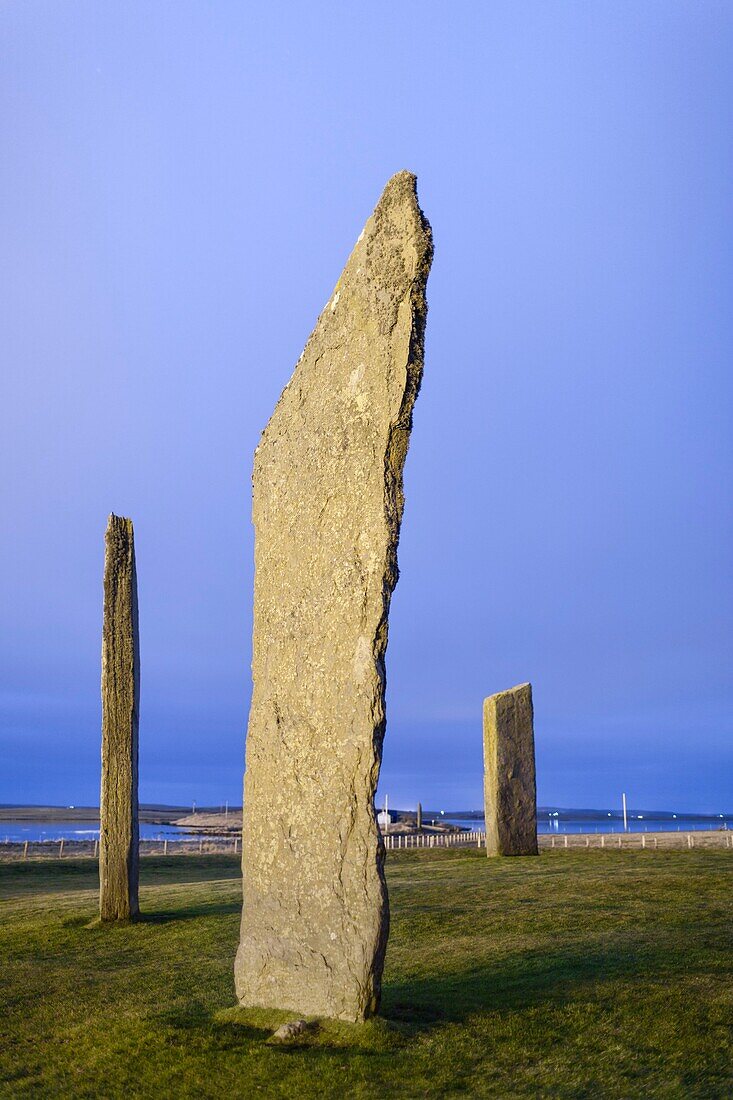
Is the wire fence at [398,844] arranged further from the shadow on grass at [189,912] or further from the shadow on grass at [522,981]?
the shadow on grass at [522,981]

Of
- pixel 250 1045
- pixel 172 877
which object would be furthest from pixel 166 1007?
pixel 172 877

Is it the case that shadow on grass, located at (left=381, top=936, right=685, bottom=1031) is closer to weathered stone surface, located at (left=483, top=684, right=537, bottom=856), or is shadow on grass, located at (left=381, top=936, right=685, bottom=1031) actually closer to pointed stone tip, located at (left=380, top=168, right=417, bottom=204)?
pointed stone tip, located at (left=380, top=168, right=417, bottom=204)

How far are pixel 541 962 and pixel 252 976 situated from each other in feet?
11.1

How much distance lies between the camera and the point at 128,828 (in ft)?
46.2

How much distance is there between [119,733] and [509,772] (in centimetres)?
890

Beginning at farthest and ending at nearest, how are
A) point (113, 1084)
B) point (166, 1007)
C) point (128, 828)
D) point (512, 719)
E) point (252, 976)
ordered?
point (512, 719) → point (128, 828) → point (166, 1007) → point (252, 976) → point (113, 1084)

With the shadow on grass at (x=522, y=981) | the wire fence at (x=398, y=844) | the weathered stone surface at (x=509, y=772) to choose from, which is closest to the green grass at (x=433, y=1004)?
the shadow on grass at (x=522, y=981)

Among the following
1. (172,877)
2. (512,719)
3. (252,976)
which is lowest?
(172,877)

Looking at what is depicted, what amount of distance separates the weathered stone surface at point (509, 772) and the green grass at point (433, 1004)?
464 centimetres

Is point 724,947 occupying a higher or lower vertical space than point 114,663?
lower

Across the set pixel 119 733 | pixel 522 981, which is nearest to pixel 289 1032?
pixel 522 981

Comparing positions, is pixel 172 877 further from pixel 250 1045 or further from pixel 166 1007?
pixel 250 1045

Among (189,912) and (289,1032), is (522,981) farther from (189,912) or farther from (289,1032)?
(189,912)

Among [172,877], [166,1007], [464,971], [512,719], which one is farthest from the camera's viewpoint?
[172,877]
